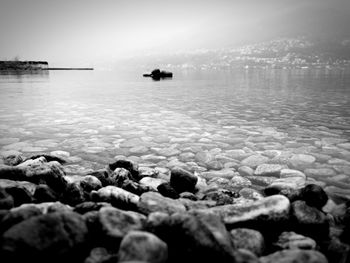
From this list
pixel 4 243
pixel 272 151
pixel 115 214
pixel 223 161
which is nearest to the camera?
pixel 4 243

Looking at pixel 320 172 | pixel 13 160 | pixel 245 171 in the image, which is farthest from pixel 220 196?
pixel 13 160

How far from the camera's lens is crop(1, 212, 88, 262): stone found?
2141mm

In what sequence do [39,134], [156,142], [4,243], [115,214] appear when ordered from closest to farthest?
[4,243] < [115,214] < [156,142] < [39,134]

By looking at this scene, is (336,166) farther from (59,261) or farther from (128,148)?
(59,261)

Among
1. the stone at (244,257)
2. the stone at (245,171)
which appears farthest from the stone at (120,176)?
the stone at (244,257)

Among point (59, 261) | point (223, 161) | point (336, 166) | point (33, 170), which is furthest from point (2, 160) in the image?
point (336, 166)

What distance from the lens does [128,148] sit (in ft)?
22.2

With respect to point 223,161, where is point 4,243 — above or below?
above

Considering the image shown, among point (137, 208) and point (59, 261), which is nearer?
point (59, 261)

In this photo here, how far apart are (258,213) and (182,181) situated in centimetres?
159

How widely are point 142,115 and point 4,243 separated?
921cm

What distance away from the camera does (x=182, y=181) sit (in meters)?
4.46

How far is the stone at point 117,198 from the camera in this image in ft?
11.7

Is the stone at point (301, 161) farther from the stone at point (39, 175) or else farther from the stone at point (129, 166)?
the stone at point (39, 175)
